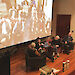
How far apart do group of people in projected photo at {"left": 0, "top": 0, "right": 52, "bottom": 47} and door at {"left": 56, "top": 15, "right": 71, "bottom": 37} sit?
1512 mm

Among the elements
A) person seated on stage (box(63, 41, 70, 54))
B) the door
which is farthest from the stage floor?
the door

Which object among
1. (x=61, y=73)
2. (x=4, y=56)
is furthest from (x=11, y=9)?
(x=61, y=73)

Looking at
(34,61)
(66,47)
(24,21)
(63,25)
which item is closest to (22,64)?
(34,61)

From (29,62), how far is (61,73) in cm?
101

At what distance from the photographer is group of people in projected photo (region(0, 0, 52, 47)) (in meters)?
3.63

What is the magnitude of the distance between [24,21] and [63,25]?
3197 millimetres

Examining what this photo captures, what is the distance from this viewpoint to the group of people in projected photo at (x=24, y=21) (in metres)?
3.63

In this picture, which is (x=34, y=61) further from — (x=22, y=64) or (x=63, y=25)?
(x=63, y=25)

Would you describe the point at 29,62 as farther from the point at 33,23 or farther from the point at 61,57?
the point at 33,23

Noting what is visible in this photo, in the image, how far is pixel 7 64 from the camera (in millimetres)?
2375

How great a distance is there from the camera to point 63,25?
6.59m

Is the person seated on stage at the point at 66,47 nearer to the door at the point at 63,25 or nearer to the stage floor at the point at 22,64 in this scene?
the stage floor at the point at 22,64

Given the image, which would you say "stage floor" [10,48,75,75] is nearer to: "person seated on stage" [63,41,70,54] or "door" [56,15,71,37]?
"person seated on stage" [63,41,70,54]

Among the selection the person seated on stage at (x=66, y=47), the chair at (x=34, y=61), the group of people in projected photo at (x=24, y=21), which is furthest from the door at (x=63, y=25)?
the chair at (x=34, y=61)
